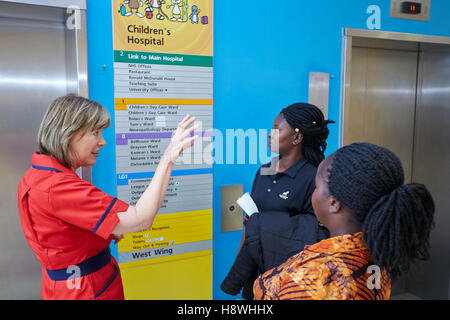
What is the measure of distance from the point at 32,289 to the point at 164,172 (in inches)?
55.5

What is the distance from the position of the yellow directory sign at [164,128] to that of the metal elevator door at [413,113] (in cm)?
133

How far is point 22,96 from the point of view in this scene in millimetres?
1959

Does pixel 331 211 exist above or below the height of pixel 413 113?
below

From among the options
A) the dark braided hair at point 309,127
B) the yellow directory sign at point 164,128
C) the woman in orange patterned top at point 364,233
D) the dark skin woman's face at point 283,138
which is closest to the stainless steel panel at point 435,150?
the dark braided hair at point 309,127

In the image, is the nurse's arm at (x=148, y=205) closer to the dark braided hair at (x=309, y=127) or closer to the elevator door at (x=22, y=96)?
the dark braided hair at (x=309, y=127)

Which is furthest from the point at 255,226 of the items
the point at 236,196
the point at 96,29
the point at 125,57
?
the point at 96,29

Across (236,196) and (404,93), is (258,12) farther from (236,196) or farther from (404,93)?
(404,93)

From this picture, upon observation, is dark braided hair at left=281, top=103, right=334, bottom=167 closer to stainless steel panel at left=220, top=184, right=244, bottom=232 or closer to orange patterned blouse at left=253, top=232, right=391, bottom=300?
stainless steel panel at left=220, top=184, right=244, bottom=232

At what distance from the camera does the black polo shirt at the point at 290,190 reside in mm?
1690

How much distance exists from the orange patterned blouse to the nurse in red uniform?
21.4 inches

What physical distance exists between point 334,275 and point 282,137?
1.06 meters

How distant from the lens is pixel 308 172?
1740mm

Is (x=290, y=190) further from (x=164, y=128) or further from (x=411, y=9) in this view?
(x=411, y=9)

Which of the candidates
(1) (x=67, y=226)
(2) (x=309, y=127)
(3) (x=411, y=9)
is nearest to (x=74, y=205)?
(1) (x=67, y=226)
